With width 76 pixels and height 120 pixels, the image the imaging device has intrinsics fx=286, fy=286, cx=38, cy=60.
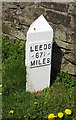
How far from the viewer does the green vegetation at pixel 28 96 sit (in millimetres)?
3607

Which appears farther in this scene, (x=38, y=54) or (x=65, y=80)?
(x=65, y=80)

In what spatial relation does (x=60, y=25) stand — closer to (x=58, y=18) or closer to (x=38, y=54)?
(x=58, y=18)

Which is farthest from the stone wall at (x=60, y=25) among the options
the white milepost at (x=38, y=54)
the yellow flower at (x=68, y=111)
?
the yellow flower at (x=68, y=111)

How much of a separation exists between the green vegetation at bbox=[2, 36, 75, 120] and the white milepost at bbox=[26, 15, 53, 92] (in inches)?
5.9

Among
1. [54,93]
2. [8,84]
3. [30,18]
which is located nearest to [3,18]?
[30,18]

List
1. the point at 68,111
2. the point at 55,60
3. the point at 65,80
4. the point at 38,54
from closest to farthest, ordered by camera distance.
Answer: the point at 68,111, the point at 38,54, the point at 65,80, the point at 55,60

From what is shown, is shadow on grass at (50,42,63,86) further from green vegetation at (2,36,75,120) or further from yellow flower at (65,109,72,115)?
yellow flower at (65,109,72,115)

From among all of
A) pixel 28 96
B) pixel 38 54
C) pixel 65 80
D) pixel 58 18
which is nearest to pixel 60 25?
pixel 58 18

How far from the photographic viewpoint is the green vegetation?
142 inches

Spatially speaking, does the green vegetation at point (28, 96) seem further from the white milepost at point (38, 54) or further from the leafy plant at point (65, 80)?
the white milepost at point (38, 54)

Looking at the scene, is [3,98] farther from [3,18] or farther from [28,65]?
[3,18]

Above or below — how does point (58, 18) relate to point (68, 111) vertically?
above

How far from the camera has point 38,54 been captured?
Result: 12.8ft

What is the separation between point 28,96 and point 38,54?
59cm
